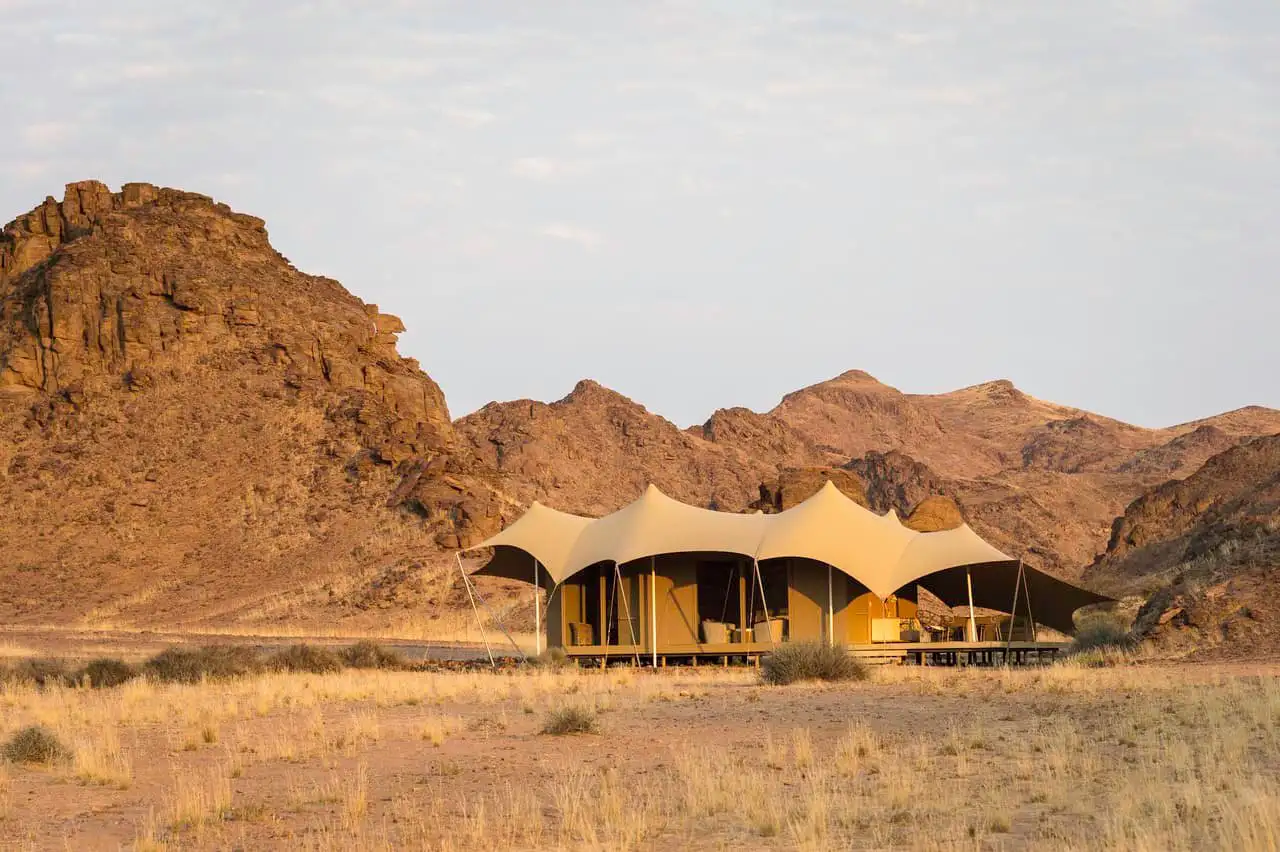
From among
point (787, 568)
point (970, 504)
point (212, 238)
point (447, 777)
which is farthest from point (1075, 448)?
point (447, 777)

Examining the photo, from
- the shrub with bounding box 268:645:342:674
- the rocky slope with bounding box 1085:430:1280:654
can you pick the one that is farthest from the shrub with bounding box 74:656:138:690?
the rocky slope with bounding box 1085:430:1280:654

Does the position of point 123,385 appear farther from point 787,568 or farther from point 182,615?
point 787,568

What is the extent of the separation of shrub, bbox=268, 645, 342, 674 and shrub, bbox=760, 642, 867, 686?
9.99 metres

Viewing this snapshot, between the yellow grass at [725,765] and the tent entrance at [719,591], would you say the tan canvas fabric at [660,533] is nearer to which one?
the tent entrance at [719,591]

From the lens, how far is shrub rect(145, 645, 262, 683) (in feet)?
89.9

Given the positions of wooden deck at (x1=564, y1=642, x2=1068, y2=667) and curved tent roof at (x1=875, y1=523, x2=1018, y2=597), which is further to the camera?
wooden deck at (x1=564, y1=642, x2=1068, y2=667)

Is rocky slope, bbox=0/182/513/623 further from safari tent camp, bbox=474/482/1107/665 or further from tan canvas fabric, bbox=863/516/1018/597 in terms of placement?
tan canvas fabric, bbox=863/516/1018/597

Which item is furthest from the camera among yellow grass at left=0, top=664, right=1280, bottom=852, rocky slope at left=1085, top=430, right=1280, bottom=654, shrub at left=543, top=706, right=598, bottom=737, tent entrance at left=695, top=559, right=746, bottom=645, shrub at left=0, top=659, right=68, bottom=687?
tent entrance at left=695, top=559, right=746, bottom=645

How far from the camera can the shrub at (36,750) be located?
15297 millimetres

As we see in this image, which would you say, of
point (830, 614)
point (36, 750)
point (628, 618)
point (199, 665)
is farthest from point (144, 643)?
point (36, 750)

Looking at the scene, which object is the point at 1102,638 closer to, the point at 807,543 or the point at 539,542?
the point at 807,543

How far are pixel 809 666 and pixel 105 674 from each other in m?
12.9

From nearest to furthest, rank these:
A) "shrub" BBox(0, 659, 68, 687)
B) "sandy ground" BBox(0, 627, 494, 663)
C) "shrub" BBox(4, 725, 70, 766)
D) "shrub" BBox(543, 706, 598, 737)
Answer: "shrub" BBox(4, 725, 70, 766)
"shrub" BBox(543, 706, 598, 737)
"shrub" BBox(0, 659, 68, 687)
"sandy ground" BBox(0, 627, 494, 663)

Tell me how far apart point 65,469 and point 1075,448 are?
8499 cm
